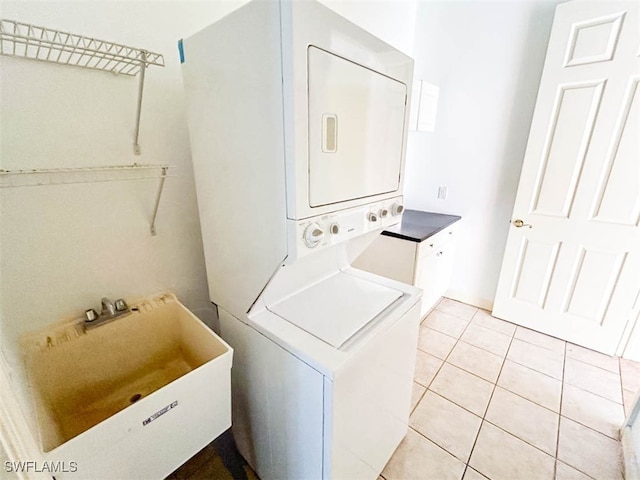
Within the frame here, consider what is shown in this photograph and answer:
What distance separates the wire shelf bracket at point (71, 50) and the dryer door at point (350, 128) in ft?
1.94

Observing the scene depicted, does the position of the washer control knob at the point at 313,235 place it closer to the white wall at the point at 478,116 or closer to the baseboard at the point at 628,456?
the baseboard at the point at 628,456

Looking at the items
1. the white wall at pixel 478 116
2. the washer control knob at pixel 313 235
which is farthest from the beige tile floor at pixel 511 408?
the washer control knob at pixel 313 235

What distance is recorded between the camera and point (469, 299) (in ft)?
10.0

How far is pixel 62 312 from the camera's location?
3.58 feet

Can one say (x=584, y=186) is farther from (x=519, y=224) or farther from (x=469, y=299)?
(x=469, y=299)

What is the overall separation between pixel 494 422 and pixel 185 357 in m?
1.84

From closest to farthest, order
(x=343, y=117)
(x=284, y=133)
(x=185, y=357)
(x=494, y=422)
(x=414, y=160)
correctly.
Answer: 1. (x=284, y=133)
2. (x=343, y=117)
3. (x=185, y=357)
4. (x=494, y=422)
5. (x=414, y=160)


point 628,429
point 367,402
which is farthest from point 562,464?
point 367,402

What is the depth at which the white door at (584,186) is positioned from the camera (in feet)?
6.31

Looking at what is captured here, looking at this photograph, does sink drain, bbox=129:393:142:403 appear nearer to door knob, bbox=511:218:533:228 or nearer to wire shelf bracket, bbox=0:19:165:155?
wire shelf bracket, bbox=0:19:165:155

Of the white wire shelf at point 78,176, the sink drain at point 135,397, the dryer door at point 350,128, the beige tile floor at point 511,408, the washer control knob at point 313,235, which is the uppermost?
the dryer door at point 350,128

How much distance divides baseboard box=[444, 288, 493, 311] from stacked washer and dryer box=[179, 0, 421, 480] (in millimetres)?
2010

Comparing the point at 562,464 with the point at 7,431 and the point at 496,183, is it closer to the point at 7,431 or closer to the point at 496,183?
the point at 496,183

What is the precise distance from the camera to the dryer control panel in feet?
2.86
